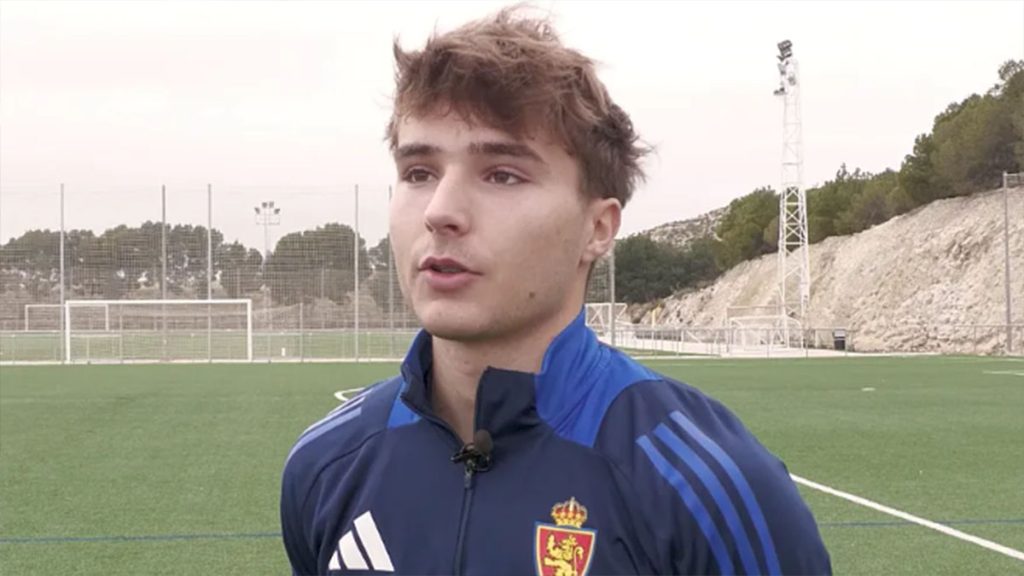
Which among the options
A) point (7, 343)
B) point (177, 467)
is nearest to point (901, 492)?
point (177, 467)

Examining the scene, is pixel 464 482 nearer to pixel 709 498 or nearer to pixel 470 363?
pixel 470 363

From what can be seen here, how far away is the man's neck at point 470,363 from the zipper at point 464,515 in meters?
0.10

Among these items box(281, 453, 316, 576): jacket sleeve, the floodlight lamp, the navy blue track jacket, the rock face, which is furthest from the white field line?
the floodlight lamp

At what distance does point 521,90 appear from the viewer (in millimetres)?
1734

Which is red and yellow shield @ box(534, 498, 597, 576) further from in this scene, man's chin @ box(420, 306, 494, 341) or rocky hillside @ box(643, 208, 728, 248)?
rocky hillside @ box(643, 208, 728, 248)

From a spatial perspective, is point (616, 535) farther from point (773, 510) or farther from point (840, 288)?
point (840, 288)

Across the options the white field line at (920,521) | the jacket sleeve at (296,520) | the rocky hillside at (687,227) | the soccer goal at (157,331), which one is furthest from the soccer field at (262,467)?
the rocky hillside at (687,227)

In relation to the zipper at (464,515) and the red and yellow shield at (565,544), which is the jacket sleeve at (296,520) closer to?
the zipper at (464,515)

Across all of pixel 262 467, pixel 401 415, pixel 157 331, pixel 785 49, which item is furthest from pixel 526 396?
pixel 785 49

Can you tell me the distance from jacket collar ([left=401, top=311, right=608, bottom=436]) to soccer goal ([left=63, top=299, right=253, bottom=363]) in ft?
120

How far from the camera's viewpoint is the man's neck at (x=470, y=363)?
179cm

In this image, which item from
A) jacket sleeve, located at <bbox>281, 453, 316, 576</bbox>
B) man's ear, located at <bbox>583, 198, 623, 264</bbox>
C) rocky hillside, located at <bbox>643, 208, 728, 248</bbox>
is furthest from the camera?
rocky hillside, located at <bbox>643, 208, 728, 248</bbox>

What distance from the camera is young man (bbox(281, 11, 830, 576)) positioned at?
1.66 m

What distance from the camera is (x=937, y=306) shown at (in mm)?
47781
